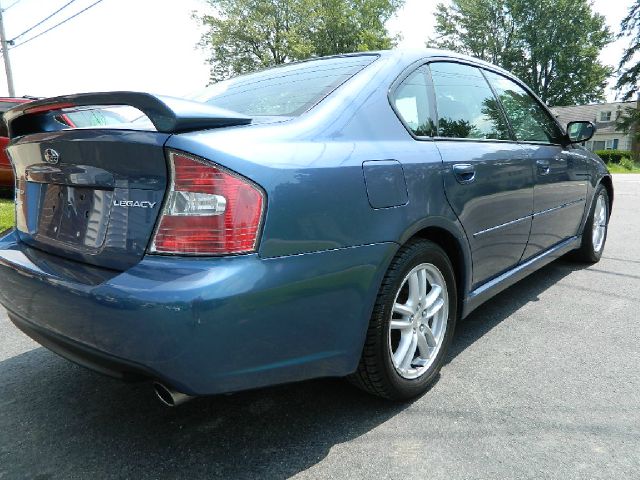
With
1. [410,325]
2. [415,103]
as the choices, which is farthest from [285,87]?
[410,325]

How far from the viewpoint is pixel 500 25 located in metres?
46.4

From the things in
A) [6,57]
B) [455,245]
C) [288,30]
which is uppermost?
[288,30]

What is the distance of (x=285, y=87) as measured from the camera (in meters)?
2.25

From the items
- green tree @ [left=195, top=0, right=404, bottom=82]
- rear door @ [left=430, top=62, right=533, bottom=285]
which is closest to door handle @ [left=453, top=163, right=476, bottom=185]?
rear door @ [left=430, top=62, right=533, bottom=285]

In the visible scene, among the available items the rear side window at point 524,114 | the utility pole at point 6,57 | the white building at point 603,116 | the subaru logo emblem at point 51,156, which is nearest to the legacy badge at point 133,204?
the subaru logo emblem at point 51,156

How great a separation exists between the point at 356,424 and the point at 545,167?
2144mm

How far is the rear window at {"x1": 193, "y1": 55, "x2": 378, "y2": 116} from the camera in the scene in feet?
6.49

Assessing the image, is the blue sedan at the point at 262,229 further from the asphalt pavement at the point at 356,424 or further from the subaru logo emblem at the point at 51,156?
the asphalt pavement at the point at 356,424

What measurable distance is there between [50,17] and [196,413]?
64.3 feet

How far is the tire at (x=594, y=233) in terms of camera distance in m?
4.26

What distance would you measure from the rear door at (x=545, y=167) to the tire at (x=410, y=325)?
1149mm

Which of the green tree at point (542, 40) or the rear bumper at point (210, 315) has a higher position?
the green tree at point (542, 40)

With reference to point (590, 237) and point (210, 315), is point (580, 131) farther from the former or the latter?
point (210, 315)

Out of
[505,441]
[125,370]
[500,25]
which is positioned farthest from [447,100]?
[500,25]
